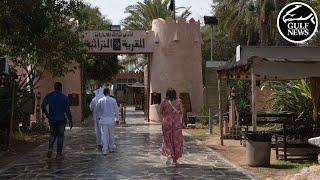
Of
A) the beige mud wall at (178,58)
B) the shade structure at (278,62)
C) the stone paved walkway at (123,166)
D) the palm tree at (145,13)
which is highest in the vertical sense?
the palm tree at (145,13)

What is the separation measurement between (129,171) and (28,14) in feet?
19.5

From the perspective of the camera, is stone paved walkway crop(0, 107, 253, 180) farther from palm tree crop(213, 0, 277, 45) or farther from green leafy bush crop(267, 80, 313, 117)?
palm tree crop(213, 0, 277, 45)

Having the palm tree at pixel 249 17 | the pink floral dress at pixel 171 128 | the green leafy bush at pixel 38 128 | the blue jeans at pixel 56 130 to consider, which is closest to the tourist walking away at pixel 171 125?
the pink floral dress at pixel 171 128

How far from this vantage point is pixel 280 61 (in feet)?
37.8

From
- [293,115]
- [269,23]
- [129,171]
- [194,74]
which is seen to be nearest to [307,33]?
[293,115]

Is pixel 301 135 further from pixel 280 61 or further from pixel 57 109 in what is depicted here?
pixel 57 109

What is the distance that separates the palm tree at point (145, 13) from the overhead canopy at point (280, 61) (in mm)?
25884

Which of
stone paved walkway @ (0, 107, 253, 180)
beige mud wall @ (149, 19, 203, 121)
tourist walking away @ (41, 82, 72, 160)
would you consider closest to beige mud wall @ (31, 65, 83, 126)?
beige mud wall @ (149, 19, 203, 121)

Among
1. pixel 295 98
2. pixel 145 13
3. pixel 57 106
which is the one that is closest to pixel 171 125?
pixel 57 106

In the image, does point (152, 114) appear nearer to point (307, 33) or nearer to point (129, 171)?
point (307, 33)

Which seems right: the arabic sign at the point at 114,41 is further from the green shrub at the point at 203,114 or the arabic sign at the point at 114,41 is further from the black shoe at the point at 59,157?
the black shoe at the point at 59,157

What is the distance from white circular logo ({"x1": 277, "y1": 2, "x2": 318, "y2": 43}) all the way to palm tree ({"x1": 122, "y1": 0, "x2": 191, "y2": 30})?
694 inches

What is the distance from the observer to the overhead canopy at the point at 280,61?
11461 millimetres

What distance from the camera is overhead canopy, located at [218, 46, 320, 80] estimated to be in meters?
11.5
